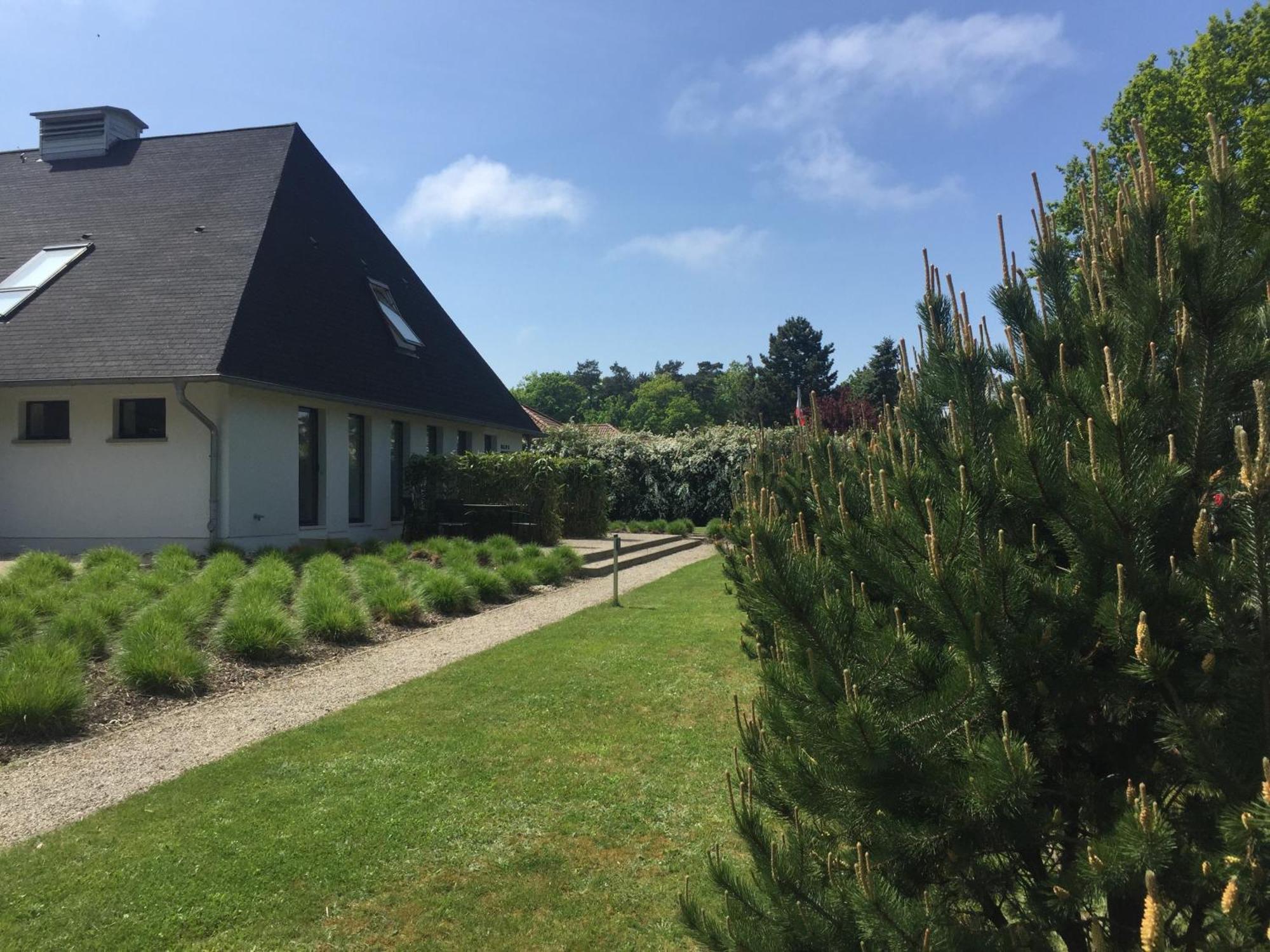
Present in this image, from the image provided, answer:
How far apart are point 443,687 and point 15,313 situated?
12757 mm

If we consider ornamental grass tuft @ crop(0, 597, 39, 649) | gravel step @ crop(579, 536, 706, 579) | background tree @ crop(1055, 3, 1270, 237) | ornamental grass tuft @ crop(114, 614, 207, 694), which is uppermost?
background tree @ crop(1055, 3, 1270, 237)

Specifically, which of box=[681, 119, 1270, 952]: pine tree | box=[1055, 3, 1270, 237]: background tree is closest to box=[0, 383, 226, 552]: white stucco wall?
box=[681, 119, 1270, 952]: pine tree

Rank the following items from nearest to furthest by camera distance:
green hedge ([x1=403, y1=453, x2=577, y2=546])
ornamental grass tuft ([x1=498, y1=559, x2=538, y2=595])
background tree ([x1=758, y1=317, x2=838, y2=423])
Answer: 1. ornamental grass tuft ([x1=498, y1=559, x2=538, y2=595])
2. green hedge ([x1=403, y1=453, x2=577, y2=546])
3. background tree ([x1=758, y1=317, x2=838, y2=423])

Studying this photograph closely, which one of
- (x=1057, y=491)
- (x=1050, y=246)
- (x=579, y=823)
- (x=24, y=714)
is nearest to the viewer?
(x=1057, y=491)

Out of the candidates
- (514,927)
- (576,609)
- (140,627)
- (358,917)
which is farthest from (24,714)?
(576,609)

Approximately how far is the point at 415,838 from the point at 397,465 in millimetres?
15337

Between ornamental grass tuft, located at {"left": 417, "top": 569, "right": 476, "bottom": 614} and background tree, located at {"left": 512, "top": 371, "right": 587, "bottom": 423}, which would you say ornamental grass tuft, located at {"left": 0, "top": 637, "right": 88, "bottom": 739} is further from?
background tree, located at {"left": 512, "top": 371, "right": 587, "bottom": 423}

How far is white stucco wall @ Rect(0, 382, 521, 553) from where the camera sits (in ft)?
45.8

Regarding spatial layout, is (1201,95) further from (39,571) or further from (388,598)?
(39,571)

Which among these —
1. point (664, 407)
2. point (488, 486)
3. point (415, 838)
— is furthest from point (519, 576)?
point (664, 407)

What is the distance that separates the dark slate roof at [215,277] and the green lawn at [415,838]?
9.40m

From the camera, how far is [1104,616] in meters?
1.91

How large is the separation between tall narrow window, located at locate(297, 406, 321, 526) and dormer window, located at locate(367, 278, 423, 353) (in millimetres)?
3692

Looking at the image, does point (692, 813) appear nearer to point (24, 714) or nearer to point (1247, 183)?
point (1247, 183)
